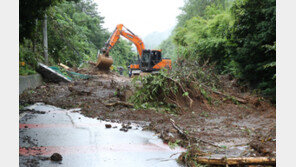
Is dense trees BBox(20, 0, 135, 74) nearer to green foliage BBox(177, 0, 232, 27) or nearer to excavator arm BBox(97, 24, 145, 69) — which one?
excavator arm BBox(97, 24, 145, 69)

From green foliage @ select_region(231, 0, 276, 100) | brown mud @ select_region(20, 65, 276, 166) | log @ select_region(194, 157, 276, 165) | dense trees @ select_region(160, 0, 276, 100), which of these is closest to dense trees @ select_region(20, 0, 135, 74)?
brown mud @ select_region(20, 65, 276, 166)

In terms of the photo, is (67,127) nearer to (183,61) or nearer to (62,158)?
(62,158)

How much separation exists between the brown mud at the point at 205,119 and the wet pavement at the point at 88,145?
42cm

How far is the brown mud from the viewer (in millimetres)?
4070

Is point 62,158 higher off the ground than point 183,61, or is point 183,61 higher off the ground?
point 183,61

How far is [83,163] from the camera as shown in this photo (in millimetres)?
3250

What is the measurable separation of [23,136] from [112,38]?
15.9 m

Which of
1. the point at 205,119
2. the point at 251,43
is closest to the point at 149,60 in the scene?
the point at 251,43

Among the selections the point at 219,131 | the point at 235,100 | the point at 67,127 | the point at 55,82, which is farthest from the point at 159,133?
the point at 55,82

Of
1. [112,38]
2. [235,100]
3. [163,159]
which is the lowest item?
[163,159]

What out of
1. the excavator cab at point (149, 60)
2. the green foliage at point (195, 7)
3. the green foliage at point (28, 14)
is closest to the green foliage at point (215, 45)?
the excavator cab at point (149, 60)

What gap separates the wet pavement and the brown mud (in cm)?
42

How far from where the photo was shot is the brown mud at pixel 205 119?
4070mm

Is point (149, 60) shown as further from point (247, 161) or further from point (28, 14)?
point (247, 161)
